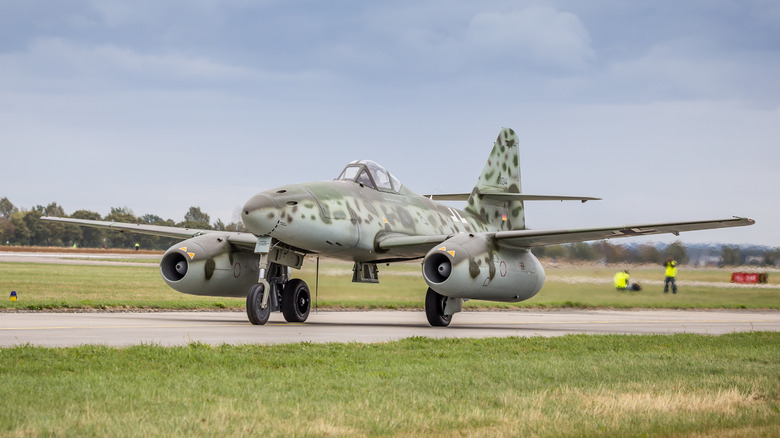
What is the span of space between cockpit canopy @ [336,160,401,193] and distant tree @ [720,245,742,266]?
1299cm

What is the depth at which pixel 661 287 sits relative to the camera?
2816 cm

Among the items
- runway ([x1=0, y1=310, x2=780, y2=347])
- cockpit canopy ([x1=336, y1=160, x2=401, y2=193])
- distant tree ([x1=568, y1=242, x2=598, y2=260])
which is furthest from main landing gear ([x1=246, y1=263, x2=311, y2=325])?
distant tree ([x1=568, y1=242, x2=598, y2=260])

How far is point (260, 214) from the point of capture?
1652cm

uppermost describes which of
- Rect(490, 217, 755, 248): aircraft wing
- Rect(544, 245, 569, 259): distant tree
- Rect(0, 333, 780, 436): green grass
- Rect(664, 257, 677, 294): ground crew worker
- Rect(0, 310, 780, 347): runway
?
Rect(490, 217, 755, 248): aircraft wing

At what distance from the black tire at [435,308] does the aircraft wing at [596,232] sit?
1.89 meters

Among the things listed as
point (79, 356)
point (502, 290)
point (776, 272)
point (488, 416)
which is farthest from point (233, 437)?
point (776, 272)

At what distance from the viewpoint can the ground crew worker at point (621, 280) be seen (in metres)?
26.3

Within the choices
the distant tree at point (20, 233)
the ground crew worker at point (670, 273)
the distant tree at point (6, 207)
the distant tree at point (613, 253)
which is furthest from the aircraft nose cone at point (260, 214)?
the distant tree at point (6, 207)

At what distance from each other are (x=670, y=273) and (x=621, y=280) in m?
2.22

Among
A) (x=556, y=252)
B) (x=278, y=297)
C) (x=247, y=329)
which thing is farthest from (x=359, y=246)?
(x=556, y=252)

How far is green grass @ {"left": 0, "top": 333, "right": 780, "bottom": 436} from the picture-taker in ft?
19.7

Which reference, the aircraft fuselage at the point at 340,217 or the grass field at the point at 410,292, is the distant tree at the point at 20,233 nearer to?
the grass field at the point at 410,292

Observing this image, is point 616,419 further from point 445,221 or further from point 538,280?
point 445,221

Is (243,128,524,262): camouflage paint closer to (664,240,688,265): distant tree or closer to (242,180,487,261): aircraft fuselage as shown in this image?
(242,180,487,261): aircraft fuselage
